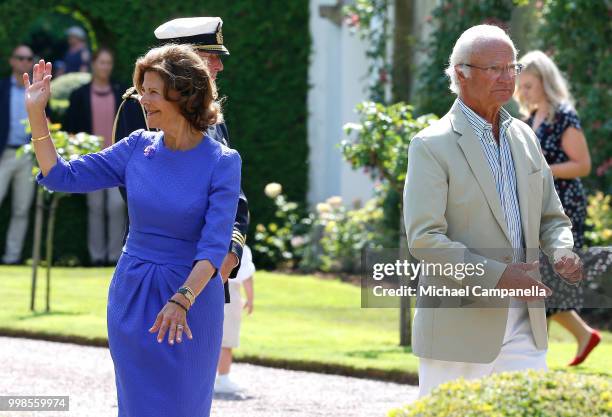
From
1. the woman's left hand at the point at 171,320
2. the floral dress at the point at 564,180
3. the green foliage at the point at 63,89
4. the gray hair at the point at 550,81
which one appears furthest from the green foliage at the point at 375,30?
the woman's left hand at the point at 171,320

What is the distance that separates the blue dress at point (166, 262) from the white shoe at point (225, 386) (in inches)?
110

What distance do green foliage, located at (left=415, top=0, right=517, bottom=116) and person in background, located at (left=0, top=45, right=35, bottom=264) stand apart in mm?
3811

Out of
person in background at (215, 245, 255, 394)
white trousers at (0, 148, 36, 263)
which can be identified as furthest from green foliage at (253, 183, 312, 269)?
person in background at (215, 245, 255, 394)

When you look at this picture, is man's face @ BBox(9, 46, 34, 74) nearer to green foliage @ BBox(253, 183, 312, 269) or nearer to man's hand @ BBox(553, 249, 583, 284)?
green foliage @ BBox(253, 183, 312, 269)

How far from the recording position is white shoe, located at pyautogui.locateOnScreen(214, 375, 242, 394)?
23.9ft

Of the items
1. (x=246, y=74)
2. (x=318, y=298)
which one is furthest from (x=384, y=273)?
(x=246, y=74)

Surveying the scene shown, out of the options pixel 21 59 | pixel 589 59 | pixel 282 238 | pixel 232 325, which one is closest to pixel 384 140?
pixel 232 325

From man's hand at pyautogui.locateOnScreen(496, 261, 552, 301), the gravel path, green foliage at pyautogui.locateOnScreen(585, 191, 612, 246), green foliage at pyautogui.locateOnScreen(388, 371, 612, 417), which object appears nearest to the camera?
green foliage at pyautogui.locateOnScreen(388, 371, 612, 417)

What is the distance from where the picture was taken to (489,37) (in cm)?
463

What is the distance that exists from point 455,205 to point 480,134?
0.85ft

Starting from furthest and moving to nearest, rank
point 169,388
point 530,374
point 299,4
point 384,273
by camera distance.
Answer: point 299,4 → point 384,273 → point 169,388 → point 530,374

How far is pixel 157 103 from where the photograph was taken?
4.46 m

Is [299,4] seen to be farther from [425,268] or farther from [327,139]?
[425,268]

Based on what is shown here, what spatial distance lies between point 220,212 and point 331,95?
10.7 meters
